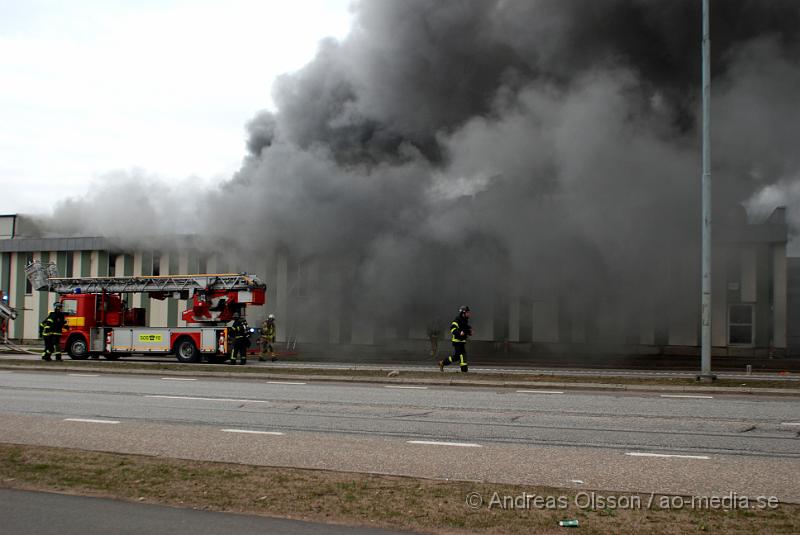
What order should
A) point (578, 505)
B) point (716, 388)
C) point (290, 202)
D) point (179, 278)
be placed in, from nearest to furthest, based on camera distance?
point (578, 505) < point (716, 388) < point (179, 278) < point (290, 202)

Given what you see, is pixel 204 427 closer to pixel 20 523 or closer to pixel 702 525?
pixel 20 523

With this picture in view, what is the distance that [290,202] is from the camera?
26.4 m

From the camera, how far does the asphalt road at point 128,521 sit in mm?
4684

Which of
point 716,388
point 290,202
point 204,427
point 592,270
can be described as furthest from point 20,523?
point 592,270

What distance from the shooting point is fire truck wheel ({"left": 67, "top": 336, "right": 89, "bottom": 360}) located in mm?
23406

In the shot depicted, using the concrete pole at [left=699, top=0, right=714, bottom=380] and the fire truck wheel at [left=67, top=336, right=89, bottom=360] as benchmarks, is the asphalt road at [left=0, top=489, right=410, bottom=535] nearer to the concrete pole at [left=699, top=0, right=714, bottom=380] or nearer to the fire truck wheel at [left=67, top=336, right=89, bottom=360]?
the concrete pole at [left=699, top=0, right=714, bottom=380]

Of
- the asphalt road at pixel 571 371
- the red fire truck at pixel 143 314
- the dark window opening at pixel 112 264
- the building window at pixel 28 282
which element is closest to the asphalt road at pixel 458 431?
the asphalt road at pixel 571 371

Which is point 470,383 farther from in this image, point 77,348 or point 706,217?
point 77,348

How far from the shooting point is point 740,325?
2623 centimetres

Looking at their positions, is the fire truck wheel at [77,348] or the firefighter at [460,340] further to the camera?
the fire truck wheel at [77,348]

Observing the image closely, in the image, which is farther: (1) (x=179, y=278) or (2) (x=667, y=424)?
(1) (x=179, y=278)

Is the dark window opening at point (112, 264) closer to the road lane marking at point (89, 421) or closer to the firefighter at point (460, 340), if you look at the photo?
the firefighter at point (460, 340)

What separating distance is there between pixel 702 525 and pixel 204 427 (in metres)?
6.12

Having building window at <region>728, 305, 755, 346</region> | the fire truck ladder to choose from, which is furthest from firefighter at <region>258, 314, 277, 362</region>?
building window at <region>728, 305, 755, 346</region>
